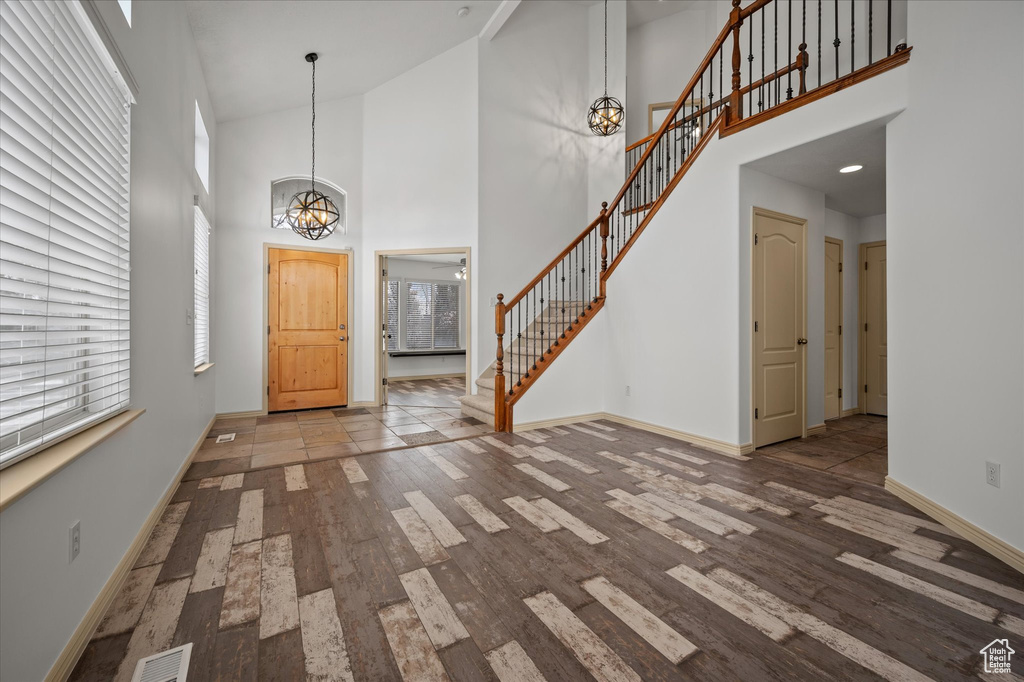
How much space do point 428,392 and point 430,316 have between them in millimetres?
2613

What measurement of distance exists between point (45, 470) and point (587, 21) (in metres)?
8.44

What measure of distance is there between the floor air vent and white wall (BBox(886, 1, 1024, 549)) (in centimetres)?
361

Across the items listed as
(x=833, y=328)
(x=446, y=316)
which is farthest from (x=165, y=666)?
(x=446, y=316)

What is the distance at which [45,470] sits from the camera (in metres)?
1.36

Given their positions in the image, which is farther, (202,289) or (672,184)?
(202,289)

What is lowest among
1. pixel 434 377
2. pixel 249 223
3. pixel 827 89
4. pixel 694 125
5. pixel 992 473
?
pixel 434 377

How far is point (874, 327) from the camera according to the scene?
5816 mm

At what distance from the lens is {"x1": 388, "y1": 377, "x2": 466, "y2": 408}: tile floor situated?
6.84 metres

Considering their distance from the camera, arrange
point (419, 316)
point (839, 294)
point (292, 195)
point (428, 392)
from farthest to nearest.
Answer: point (419, 316)
point (428, 392)
point (292, 195)
point (839, 294)

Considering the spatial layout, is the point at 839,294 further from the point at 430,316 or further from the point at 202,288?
the point at 202,288

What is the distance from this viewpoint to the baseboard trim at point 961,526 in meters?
2.19

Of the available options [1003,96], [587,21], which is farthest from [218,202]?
[1003,96]

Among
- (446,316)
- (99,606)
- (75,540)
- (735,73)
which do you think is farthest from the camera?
(446,316)

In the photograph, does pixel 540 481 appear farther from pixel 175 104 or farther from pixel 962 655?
pixel 175 104
